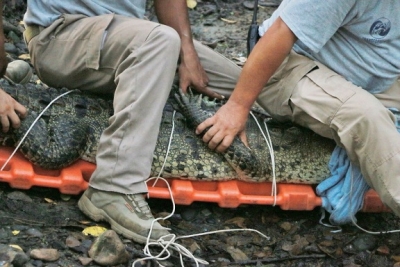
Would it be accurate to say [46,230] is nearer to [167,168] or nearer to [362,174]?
[167,168]

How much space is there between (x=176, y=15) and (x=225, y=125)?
0.94m

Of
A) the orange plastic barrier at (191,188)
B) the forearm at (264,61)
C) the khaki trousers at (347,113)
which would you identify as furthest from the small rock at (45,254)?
the khaki trousers at (347,113)

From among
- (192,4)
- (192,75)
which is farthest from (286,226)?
(192,4)

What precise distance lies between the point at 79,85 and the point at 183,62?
0.66 metres

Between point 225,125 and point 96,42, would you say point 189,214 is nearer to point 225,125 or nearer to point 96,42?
point 225,125

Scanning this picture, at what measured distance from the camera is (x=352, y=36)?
4359 mm

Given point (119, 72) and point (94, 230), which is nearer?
point (94, 230)

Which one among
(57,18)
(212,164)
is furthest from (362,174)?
(57,18)

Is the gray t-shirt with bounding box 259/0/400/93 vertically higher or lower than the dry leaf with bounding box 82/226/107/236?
higher

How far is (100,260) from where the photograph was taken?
365 cm

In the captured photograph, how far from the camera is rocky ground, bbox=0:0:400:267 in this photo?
12.1ft

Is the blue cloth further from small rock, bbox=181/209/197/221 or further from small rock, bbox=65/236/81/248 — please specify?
small rock, bbox=65/236/81/248

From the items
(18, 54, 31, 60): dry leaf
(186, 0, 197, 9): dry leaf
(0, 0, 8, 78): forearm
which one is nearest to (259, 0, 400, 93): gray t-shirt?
(0, 0, 8, 78): forearm

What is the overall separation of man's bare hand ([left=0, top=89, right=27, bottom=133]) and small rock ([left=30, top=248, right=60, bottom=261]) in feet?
2.62
